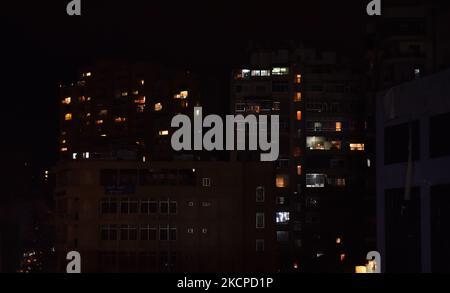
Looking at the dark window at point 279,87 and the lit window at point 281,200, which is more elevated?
the dark window at point 279,87

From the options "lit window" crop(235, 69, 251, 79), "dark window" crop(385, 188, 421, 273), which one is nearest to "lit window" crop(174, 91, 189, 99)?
"lit window" crop(235, 69, 251, 79)

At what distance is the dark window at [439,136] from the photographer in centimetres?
2970

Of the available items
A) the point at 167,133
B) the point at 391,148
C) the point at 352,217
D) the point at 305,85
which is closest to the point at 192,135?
the point at 305,85

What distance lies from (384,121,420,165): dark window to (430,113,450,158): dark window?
1126 millimetres

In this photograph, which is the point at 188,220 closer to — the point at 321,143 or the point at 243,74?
the point at 321,143

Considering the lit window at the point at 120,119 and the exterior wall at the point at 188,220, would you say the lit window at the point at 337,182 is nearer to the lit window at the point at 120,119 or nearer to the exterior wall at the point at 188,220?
the exterior wall at the point at 188,220

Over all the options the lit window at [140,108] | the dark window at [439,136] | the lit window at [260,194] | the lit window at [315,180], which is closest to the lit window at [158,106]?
the lit window at [140,108]

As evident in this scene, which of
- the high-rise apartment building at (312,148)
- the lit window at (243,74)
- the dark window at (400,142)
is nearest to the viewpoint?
the dark window at (400,142)

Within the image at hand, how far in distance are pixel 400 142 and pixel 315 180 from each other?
117 ft

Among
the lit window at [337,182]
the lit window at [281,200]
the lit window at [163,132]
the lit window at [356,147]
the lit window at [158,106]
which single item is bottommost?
the lit window at [281,200]

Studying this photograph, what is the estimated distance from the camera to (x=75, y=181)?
5866 centimetres

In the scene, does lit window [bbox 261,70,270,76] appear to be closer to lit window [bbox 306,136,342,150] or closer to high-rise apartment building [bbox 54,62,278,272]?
lit window [bbox 306,136,342,150]

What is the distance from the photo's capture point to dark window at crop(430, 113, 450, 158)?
2970 cm

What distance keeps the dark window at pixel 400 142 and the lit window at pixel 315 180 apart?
34098mm
